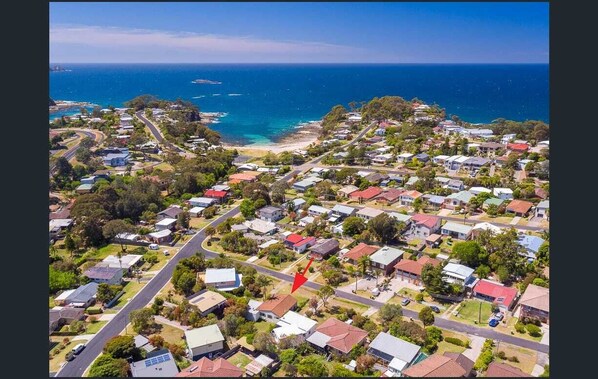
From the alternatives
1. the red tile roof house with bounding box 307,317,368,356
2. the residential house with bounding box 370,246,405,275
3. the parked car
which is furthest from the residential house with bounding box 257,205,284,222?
the parked car

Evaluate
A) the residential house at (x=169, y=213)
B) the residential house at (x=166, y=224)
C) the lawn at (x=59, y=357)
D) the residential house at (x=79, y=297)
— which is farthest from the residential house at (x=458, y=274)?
the residential house at (x=169, y=213)

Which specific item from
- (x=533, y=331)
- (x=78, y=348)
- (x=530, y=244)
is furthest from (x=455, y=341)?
(x=78, y=348)

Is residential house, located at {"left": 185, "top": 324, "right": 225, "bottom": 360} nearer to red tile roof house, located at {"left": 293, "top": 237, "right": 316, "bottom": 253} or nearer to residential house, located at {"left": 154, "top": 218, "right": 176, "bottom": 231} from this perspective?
red tile roof house, located at {"left": 293, "top": 237, "right": 316, "bottom": 253}

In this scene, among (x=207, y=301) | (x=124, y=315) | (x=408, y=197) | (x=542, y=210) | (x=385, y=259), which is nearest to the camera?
(x=124, y=315)

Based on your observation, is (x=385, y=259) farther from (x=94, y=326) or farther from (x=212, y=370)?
(x=94, y=326)

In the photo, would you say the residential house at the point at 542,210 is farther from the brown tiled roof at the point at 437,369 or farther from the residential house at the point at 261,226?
the brown tiled roof at the point at 437,369

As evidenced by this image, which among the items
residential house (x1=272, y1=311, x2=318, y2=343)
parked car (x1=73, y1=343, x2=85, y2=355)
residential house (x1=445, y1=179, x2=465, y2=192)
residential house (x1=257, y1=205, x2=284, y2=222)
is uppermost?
residential house (x1=445, y1=179, x2=465, y2=192)

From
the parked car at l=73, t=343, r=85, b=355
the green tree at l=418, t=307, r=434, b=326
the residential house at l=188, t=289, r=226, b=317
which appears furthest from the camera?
the residential house at l=188, t=289, r=226, b=317
